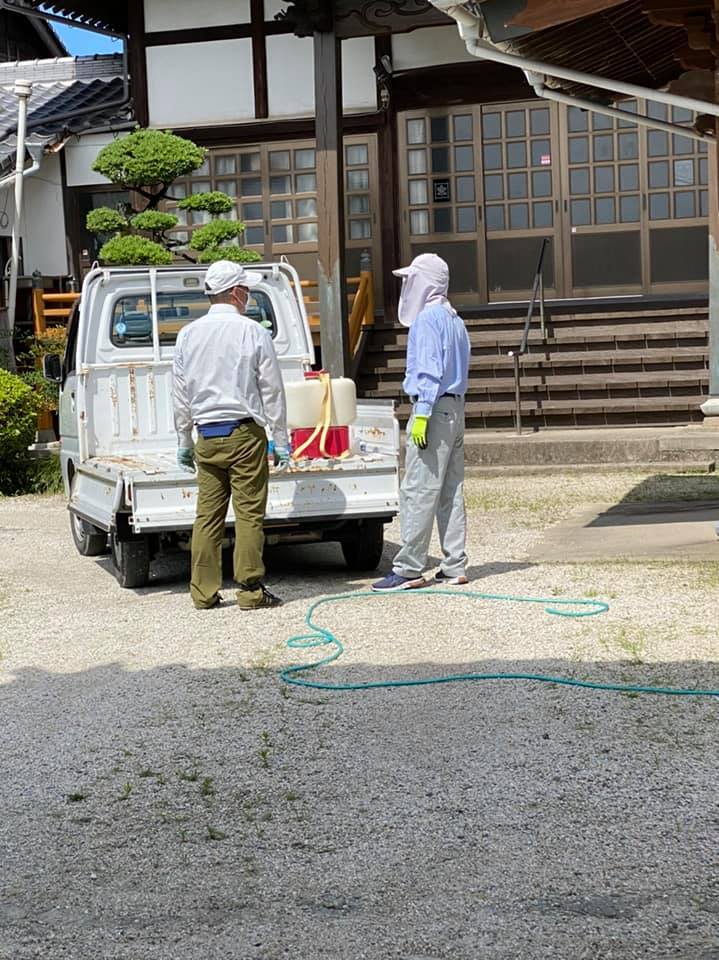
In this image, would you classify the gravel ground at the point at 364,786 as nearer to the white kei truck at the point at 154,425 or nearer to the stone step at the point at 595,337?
the white kei truck at the point at 154,425

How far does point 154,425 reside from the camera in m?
10.1

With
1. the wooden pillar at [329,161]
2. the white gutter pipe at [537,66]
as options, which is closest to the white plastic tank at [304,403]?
the white gutter pipe at [537,66]

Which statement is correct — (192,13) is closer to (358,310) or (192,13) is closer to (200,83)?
(200,83)

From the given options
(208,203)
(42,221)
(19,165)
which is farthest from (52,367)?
(42,221)

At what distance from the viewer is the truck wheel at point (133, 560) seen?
8578 mm

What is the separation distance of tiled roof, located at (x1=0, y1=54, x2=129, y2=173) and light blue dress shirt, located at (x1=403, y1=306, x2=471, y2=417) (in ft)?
34.9

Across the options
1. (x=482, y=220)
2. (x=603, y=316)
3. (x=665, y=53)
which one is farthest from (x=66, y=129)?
(x=665, y=53)

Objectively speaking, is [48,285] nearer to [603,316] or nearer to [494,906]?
[603,316]

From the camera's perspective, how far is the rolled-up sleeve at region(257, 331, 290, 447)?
7727 mm

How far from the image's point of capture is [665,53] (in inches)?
413

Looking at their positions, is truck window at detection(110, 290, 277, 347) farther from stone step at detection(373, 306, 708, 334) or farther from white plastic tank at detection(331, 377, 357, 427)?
stone step at detection(373, 306, 708, 334)

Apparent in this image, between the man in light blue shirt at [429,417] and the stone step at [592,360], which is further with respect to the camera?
the stone step at [592,360]

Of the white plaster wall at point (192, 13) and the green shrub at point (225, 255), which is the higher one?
the white plaster wall at point (192, 13)

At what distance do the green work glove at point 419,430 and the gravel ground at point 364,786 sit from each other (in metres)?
0.89
